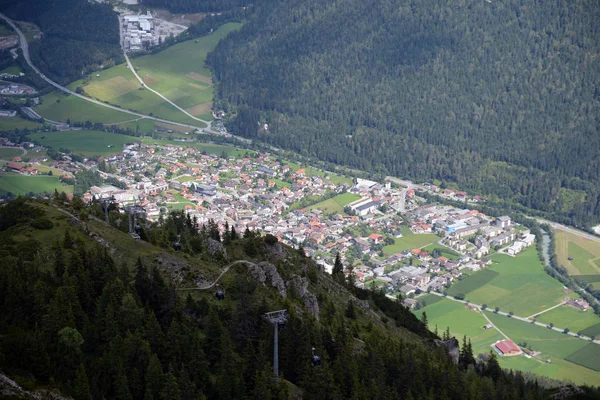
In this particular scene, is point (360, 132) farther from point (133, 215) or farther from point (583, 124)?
point (133, 215)

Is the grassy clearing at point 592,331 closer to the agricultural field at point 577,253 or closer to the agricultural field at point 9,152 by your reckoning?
the agricultural field at point 577,253

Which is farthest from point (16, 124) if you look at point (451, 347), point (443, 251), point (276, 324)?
point (276, 324)

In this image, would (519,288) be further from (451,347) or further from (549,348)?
(451,347)

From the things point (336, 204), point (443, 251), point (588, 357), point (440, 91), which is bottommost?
point (588, 357)

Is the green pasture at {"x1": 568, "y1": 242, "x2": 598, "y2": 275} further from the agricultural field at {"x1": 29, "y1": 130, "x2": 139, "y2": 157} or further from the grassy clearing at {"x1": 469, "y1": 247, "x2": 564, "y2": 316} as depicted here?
the agricultural field at {"x1": 29, "y1": 130, "x2": 139, "y2": 157}

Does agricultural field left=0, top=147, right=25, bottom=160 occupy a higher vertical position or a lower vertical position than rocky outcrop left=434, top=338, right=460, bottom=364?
lower

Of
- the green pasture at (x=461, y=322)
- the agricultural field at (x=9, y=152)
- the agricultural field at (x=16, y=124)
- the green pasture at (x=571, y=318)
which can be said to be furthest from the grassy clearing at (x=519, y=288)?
the agricultural field at (x=16, y=124)

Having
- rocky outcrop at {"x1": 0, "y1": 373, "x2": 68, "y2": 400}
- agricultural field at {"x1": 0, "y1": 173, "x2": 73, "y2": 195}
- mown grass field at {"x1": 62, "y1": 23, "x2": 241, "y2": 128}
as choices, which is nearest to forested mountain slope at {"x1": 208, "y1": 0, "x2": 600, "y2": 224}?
mown grass field at {"x1": 62, "y1": 23, "x2": 241, "y2": 128}
